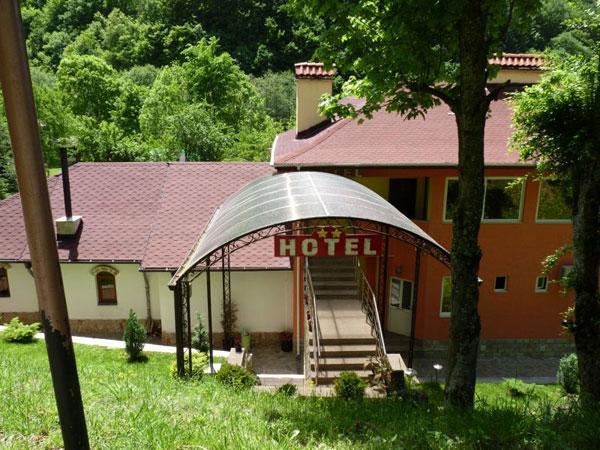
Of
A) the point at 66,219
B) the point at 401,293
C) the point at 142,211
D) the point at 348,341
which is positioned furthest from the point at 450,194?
the point at 66,219

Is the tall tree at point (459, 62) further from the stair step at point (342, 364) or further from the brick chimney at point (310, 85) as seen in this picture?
the brick chimney at point (310, 85)

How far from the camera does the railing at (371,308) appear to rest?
1276 cm

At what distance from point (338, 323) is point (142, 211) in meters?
8.93

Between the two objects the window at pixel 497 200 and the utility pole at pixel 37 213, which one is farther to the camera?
the window at pixel 497 200

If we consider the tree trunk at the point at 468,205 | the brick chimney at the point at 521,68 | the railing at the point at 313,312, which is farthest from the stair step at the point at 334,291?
the brick chimney at the point at 521,68

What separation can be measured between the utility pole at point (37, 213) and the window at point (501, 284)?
49.7 ft

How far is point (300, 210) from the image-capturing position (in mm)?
9938

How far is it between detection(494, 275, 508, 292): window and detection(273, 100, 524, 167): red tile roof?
4.14m

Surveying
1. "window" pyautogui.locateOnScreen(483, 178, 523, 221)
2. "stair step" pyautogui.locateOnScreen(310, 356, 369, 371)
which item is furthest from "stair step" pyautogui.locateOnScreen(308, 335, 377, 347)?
"window" pyautogui.locateOnScreen(483, 178, 523, 221)

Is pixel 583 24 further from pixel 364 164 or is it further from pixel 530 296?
pixel 530 296

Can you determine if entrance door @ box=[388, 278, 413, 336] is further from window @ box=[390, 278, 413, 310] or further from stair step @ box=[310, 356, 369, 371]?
stair step @ box=[310, 356, 369, 371]

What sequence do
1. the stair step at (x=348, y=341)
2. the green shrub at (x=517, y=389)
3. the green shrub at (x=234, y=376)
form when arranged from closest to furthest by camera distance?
1. the green shrub at (x=234, y=376)
2. the green shrub at (x=517, y=389)
3. the stair step at (x=348, y=341)

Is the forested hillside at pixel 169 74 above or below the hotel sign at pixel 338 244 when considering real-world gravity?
above

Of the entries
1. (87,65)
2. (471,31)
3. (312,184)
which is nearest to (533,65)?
(312,184)
